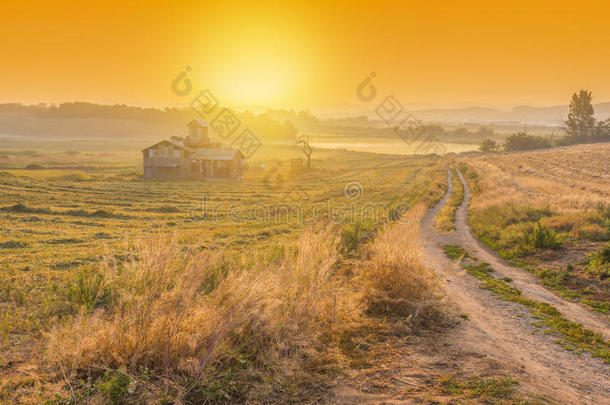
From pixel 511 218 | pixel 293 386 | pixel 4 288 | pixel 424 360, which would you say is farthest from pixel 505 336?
pixel 511 218

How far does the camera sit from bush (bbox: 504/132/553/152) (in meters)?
113

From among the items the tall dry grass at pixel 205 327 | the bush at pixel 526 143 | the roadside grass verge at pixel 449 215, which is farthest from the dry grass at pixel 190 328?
the bush at pixel 526 143

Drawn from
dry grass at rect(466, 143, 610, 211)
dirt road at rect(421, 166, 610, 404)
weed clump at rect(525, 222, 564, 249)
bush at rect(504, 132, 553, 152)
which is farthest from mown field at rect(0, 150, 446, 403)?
bush at rect(504, 132, 553, 152)

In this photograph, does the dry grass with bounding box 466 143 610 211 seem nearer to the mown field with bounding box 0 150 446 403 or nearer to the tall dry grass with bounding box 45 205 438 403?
the mown field with bounding box 0 150 446 403

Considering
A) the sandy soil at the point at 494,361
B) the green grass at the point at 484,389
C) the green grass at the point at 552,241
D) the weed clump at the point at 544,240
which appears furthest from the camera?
the weed clump at the point at 544,240

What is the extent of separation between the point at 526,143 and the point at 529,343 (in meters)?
130

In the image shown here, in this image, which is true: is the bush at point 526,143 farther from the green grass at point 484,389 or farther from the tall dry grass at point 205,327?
the green grass at point 484,389

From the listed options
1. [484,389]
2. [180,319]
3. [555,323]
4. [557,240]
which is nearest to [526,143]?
[557,240]

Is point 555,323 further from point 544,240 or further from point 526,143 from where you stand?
point 526,143

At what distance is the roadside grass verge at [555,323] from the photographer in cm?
657

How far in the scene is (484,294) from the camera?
989 centimetres

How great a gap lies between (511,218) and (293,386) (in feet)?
66.1

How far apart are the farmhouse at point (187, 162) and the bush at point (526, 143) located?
103443mm

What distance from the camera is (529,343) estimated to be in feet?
21.7
